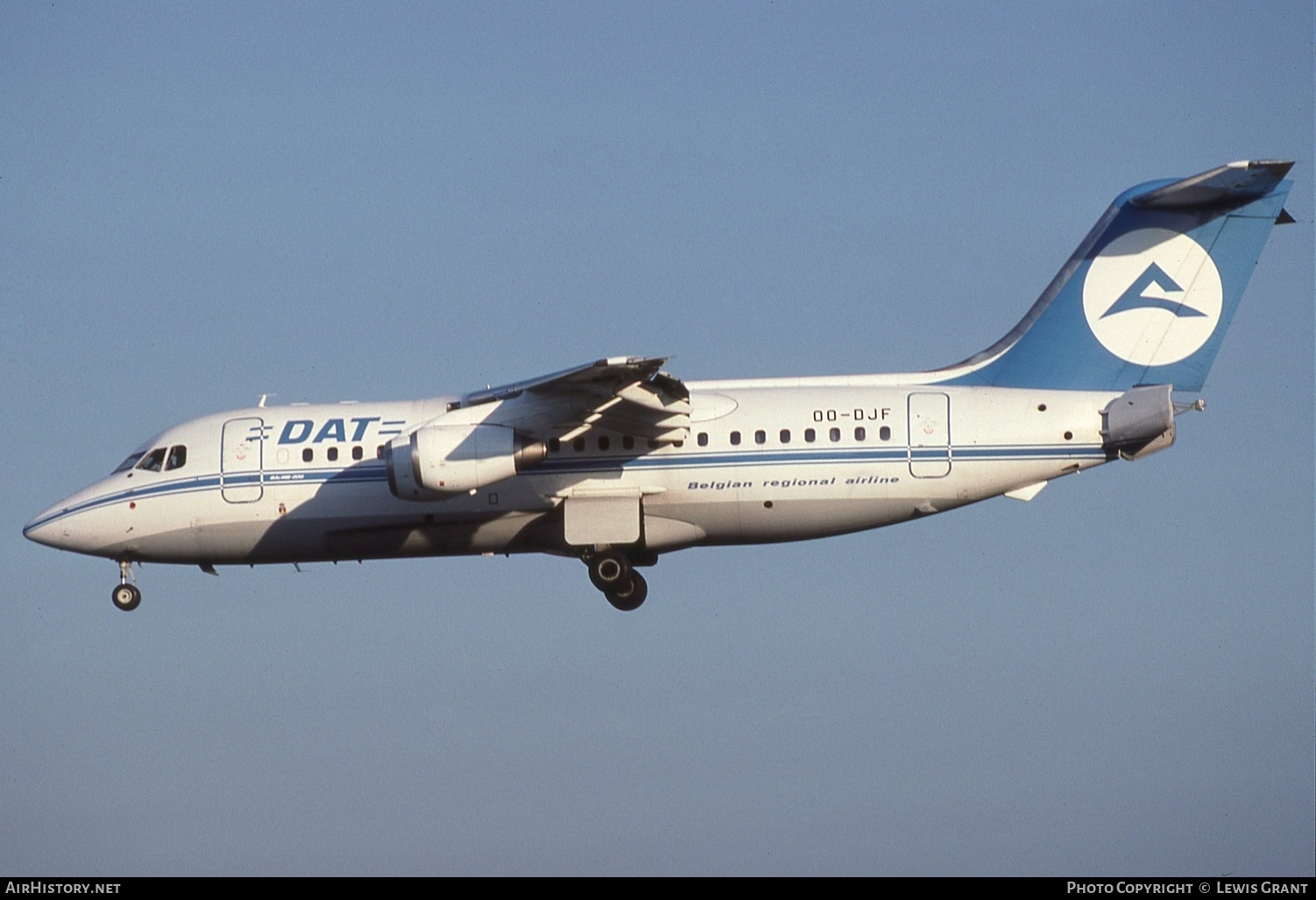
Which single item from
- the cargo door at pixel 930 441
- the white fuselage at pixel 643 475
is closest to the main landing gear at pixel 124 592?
the white fuselage at pixel 643 475

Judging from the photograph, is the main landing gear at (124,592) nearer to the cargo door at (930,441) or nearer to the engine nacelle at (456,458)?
the engine nacelle at (456,458)

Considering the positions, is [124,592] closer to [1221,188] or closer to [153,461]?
[153,461]

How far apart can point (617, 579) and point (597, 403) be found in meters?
2.77

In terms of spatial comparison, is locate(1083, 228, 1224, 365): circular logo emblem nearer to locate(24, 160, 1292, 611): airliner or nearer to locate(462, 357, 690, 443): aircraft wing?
locate(24, 160, 1292, 611): airliner

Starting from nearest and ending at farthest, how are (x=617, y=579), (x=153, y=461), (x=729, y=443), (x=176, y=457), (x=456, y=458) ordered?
1. (x=456, y=458)
2. (x=729, y=443)
3. (x=617, y=579)
4. (x=176, y=457)
5. (x=153, y=461)

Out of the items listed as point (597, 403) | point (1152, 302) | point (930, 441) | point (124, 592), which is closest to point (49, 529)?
point (124, 592)

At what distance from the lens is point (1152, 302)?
2650 cm

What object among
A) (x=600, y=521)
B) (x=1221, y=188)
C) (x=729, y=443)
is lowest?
(x=600, y=521)

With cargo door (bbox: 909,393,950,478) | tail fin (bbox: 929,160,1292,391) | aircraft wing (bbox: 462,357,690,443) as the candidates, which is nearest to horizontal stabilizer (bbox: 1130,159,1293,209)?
tail fin (bbox: 929,160,1292,391)

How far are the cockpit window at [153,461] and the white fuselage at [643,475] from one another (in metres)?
0.13
